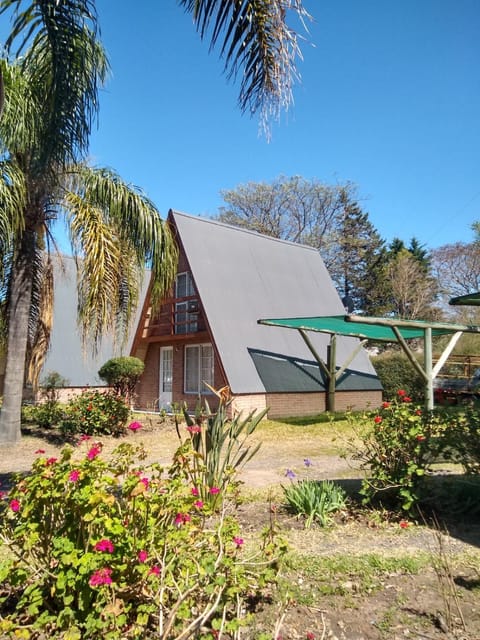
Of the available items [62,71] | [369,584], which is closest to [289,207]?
[62,71]

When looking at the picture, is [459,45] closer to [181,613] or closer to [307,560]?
[307,560]

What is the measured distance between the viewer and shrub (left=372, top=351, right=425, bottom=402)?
19497 millimetres

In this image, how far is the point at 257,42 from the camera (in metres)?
4.86

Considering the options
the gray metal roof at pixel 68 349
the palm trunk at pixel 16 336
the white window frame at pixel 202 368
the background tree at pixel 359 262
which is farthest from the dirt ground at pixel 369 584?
the background tree at pixel 359 262

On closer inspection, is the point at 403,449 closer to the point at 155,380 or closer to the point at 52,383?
the point at 155,380

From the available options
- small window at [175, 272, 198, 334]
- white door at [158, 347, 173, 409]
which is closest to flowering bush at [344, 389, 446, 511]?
small window at [175, 272, 198, 334]

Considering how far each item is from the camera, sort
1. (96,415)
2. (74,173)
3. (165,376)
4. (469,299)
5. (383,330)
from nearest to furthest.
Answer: (469,299), (74,173), (96,415), (383,330), (165,376)

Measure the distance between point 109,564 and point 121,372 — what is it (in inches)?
572

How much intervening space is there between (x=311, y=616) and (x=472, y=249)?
3709cm

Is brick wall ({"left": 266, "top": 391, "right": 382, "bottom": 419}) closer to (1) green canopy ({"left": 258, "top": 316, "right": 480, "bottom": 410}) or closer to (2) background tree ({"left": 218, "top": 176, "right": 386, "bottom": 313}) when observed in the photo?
(1) green canopy ({"left": 258, "top": 316, "right": 480, "bottom": 410})

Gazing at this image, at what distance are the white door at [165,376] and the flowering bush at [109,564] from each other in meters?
15.5

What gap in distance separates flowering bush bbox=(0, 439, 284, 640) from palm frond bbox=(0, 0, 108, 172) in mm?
4236

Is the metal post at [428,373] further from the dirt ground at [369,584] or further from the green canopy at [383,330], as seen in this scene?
the dirt ground at [369,584]

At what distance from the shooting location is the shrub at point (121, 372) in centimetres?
1659
